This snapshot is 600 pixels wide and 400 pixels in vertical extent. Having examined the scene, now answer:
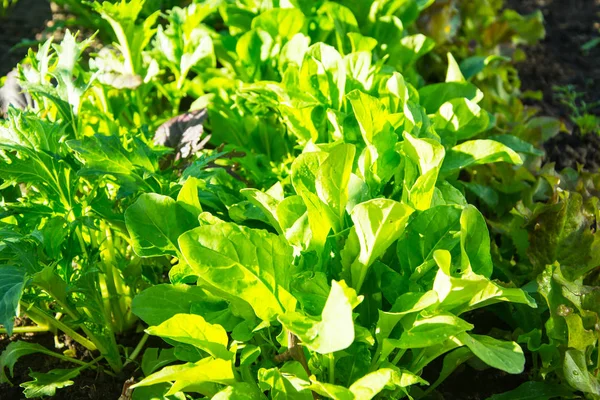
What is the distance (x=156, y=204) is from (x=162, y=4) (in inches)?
105

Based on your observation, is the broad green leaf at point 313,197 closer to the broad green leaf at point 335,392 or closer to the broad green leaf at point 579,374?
the broad green leaf at point 335,392

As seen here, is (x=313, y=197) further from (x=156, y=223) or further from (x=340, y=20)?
(x=340, y=20)

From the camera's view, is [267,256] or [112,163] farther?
[112,163]

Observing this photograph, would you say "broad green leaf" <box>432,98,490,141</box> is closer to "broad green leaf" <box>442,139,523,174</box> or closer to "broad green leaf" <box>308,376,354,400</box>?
"broad green leaf" <box>442,139,523,174</box>

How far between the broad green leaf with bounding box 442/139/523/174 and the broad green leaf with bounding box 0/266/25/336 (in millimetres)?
1164

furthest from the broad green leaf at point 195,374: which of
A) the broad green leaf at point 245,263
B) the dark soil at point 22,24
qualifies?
the dark soil at point 22,24

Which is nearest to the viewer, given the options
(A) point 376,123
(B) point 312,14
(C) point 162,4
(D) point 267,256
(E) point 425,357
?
(D) point 267,256

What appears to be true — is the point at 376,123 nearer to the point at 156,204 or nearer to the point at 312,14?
the point at 156,204

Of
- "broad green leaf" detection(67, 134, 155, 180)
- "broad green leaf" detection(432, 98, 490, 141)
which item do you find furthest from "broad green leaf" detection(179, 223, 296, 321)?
"broad green leaf" detection(432, 98, 490, 141)

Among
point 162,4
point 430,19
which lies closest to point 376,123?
point 430,19

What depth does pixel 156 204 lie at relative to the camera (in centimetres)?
173

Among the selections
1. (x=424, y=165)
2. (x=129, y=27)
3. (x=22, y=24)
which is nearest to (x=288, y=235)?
(x=424, y=165)

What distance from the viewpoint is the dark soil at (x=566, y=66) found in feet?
11.3

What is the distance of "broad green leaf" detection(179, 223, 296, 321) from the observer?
1.53 metres
